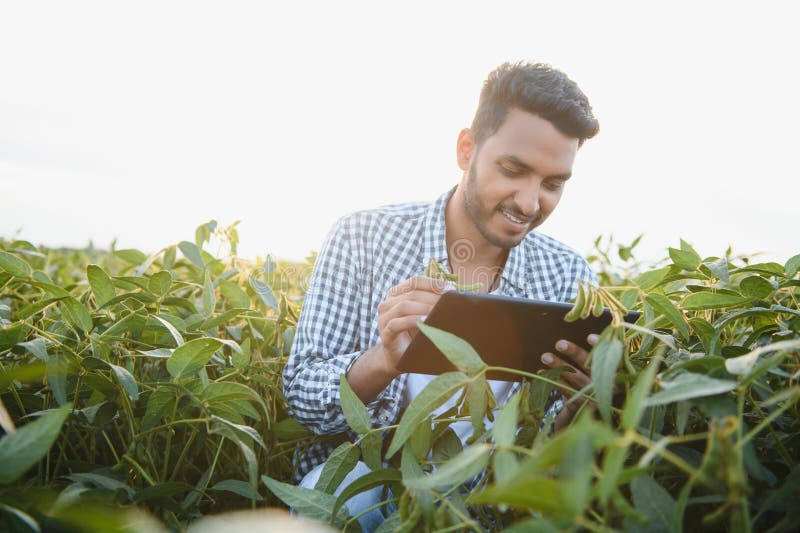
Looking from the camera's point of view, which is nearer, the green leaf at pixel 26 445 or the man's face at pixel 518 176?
the green leaf at pixel 26 445

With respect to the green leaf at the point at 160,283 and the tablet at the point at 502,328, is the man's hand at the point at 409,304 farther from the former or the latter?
the green leaf at the point at 160,283

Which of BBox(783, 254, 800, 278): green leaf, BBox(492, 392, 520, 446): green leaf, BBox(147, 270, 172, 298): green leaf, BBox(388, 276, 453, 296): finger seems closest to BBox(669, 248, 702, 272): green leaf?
BBox(783, 254, 800, 278): green leaf

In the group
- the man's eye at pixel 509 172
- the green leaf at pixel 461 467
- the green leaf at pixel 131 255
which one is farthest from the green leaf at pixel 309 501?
the man's eye at pixel 509 172

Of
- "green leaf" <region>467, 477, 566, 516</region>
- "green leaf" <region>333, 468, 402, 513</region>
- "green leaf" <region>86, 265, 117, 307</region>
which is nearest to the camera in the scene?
"green leaf" <region>467, 477, 566, 516</region>

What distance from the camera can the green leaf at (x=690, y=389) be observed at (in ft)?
1.30

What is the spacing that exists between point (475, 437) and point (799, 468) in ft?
1.04

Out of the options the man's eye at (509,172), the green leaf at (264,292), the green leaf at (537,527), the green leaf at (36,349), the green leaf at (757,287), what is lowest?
the green leaf at (264,292)

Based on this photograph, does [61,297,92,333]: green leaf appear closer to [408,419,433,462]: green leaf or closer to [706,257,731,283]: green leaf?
[408,419,433,462]: green leaf

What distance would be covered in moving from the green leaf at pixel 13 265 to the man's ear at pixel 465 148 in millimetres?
1304

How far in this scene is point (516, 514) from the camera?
64 centimetres

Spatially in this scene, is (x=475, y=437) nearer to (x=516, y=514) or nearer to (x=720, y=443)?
(x=516, y=514)

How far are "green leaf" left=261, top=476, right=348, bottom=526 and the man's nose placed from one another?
44.6 inches

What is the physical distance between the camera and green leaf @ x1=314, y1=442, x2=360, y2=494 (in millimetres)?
642

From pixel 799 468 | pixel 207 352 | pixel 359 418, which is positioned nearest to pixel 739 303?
pixel 799 468
